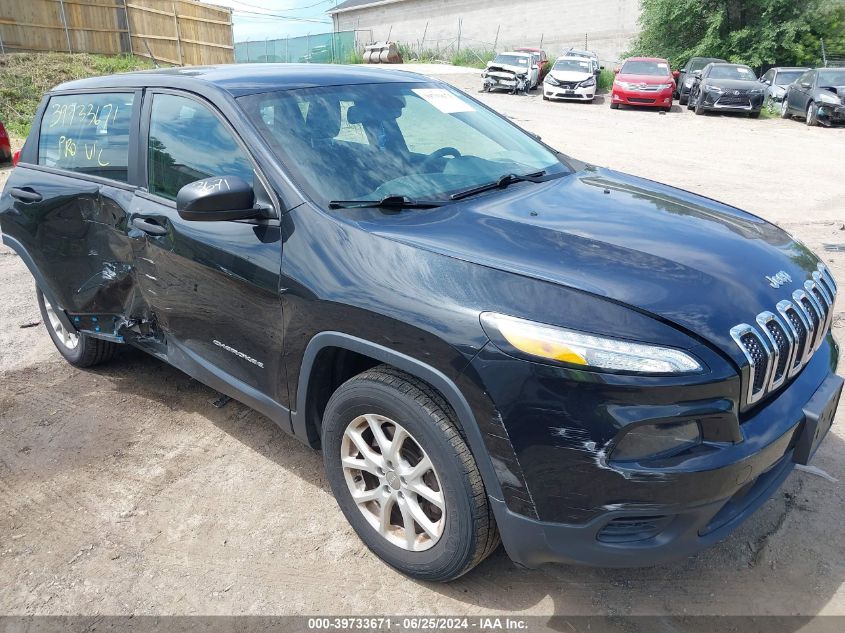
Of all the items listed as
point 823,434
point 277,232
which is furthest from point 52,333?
point 823,434

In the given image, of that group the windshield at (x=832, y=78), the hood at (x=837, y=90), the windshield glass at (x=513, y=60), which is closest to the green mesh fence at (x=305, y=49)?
the windshield glass at (x=513, y=60)

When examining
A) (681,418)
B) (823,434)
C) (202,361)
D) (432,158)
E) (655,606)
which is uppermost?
(432,158)

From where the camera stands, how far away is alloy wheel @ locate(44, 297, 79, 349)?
434 cm

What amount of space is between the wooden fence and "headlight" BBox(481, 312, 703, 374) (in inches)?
782

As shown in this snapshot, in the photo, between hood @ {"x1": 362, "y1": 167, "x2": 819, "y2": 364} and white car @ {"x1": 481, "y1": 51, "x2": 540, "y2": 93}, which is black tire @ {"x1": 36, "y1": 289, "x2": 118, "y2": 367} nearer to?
hood @ {"x1": 362, "y1": 167, "x2": 819, "y2": 364}

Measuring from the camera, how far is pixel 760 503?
2.27 metres

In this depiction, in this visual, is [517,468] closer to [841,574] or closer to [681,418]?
[681,418]

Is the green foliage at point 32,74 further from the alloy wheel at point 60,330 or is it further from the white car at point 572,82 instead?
the white car at point 572,82

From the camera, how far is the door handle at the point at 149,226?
314 cm

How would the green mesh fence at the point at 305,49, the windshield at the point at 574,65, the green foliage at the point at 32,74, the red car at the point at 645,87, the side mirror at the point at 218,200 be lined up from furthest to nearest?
the green mesh fence at the point at 305,49
the windshield at the point at 574,65
the red car at the point at 645,87
the green foliage at the point at 32,74
the side mirror at the point at 218,200

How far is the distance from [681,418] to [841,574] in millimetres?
1221

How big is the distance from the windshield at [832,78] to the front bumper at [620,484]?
60.9 feet

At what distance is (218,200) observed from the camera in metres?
2.53

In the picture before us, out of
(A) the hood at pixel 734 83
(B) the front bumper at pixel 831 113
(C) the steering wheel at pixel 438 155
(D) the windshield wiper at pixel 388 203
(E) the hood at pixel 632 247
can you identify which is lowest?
(B) the front bumper at pixel 831 113
